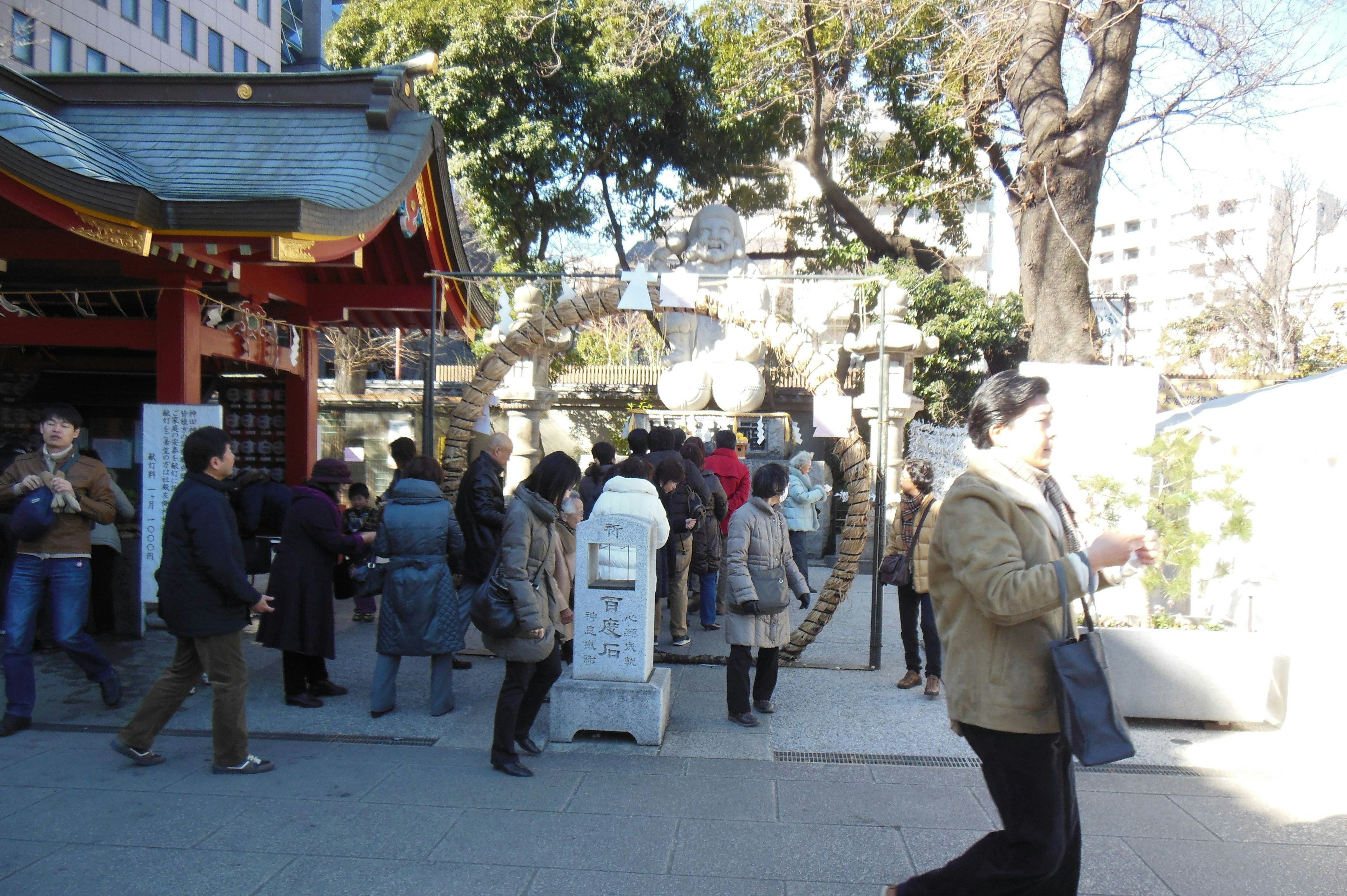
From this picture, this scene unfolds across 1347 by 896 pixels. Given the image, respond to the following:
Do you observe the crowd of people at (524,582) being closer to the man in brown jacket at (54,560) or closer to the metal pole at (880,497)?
the man in brown jacket at (54,560)

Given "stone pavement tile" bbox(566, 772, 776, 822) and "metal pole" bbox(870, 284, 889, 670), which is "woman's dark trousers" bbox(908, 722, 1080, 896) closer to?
"stone pavement tile" bbox(566, 772, 776, 822)

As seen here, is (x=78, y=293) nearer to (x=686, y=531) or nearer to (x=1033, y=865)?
(x=686, y=531)

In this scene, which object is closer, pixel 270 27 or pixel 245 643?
pixel 245 643

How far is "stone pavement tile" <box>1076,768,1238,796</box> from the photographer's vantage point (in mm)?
4281

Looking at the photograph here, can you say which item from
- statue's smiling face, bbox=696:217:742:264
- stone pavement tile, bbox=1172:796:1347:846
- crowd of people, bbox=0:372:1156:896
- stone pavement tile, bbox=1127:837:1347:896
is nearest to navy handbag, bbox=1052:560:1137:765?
crowd of people, bbox=0:372:1156:896

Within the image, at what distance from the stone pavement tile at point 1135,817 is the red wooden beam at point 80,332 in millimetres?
7055

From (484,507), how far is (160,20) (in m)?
35.1

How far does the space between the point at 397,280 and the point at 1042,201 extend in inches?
272

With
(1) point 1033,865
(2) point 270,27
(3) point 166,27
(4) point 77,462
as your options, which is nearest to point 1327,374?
(1) point 1033,865

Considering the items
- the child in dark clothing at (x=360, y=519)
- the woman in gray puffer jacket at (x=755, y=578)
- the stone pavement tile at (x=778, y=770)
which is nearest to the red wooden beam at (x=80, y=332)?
the child in dark clothing at (x=360, y=519)

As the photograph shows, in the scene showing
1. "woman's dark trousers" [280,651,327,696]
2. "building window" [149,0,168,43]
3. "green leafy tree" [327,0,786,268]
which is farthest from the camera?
"building window" [149,0,168,43]

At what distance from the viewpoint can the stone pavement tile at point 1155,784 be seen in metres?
4.28

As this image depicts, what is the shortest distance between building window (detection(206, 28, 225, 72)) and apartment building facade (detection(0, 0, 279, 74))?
31 millimetres

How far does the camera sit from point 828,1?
460 inches
